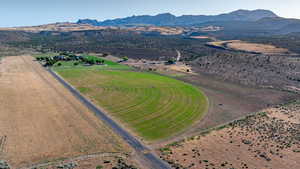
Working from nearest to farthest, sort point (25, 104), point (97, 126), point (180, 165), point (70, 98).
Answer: point (180, 165)
point (97, 126)
point (25, 104)
point (70, 98)

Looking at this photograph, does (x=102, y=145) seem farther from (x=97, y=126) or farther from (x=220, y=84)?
(x=220, y=84)

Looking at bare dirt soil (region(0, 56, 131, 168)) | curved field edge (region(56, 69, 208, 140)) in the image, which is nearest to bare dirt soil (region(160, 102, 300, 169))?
curved field edge (region(56, 69, 208, 140))

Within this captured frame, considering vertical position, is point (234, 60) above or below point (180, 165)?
above

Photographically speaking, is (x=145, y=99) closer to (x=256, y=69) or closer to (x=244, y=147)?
(x=244, y=147)

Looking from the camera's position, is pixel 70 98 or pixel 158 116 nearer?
pixel 158 116

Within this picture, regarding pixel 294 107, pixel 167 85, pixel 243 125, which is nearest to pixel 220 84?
pixel 167 85

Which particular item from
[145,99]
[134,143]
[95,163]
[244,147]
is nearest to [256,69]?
[145,99]

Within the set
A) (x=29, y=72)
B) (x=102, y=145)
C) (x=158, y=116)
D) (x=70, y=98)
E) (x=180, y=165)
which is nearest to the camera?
(x=180, y=165)
